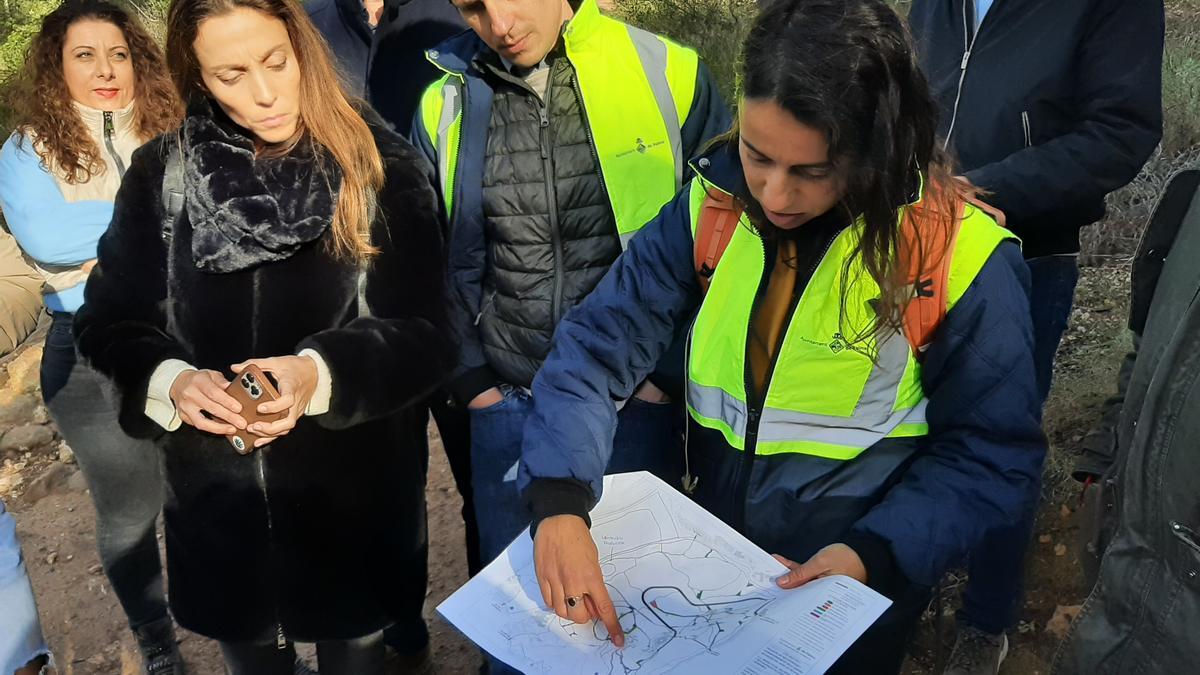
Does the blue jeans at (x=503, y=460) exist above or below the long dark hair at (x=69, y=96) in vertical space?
below

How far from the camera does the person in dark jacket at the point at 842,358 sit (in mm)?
1475

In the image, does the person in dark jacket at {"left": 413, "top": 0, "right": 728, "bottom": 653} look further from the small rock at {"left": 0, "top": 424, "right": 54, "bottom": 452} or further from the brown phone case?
the small rock at {"left": 0, "top": 424, "right": 54, "bottom": 452}

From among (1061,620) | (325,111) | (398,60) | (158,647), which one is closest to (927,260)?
(325,111)

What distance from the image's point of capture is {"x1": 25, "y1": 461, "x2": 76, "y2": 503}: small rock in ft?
15.9

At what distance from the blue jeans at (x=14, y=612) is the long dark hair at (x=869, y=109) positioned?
5.36 ft

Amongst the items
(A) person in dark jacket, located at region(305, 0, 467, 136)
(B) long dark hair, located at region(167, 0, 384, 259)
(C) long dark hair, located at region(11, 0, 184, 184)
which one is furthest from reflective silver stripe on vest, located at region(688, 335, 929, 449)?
(C) long dark hair, located at region(11, 0, 184, 184)

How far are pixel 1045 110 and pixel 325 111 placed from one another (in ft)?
5.94

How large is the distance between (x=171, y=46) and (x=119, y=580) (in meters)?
1.81

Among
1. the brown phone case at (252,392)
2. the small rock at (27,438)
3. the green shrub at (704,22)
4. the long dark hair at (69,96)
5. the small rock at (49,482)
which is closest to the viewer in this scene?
the brown phone case at (252,392)

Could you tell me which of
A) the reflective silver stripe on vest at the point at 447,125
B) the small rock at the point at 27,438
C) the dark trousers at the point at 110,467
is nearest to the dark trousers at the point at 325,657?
the dark trousers at the point at 110,467

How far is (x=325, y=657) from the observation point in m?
2.39

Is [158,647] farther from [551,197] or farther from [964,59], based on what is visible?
[964,59]

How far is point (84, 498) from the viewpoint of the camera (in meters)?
4.80

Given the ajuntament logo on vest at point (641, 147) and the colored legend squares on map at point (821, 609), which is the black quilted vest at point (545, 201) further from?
the colored legend squares on map at point (821, 609)
